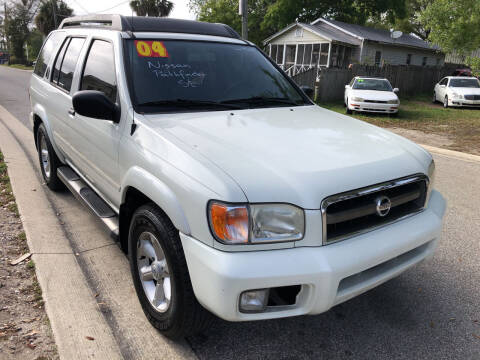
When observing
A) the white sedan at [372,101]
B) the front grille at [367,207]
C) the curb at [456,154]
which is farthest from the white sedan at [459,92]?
the front grille at [367,207]

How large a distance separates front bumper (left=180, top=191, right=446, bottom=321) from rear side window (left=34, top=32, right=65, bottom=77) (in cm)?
369

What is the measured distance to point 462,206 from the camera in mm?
5117

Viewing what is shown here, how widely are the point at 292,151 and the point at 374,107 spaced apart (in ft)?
40.0

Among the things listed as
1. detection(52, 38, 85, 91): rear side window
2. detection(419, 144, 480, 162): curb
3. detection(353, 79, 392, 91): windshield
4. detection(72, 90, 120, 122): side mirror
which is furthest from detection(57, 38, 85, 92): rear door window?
detection(353, 79, 392, 91): windshield

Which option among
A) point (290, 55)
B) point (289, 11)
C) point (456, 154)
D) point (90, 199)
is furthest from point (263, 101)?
point (289, 11)

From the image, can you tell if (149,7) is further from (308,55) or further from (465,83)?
(465,83)

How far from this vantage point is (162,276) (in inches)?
98.1

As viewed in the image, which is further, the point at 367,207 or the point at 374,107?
the point at 374,107

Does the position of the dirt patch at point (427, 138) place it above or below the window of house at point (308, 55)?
below

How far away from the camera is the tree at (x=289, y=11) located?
36.4 m

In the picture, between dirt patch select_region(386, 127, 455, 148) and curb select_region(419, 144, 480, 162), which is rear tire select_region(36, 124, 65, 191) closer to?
curb select_region(419, 144, 480, 162)

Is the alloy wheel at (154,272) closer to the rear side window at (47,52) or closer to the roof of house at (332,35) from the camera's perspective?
the rear side window at (47,52)

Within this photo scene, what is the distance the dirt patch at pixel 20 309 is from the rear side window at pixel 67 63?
155 cm

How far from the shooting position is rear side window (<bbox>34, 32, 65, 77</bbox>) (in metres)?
4.77
